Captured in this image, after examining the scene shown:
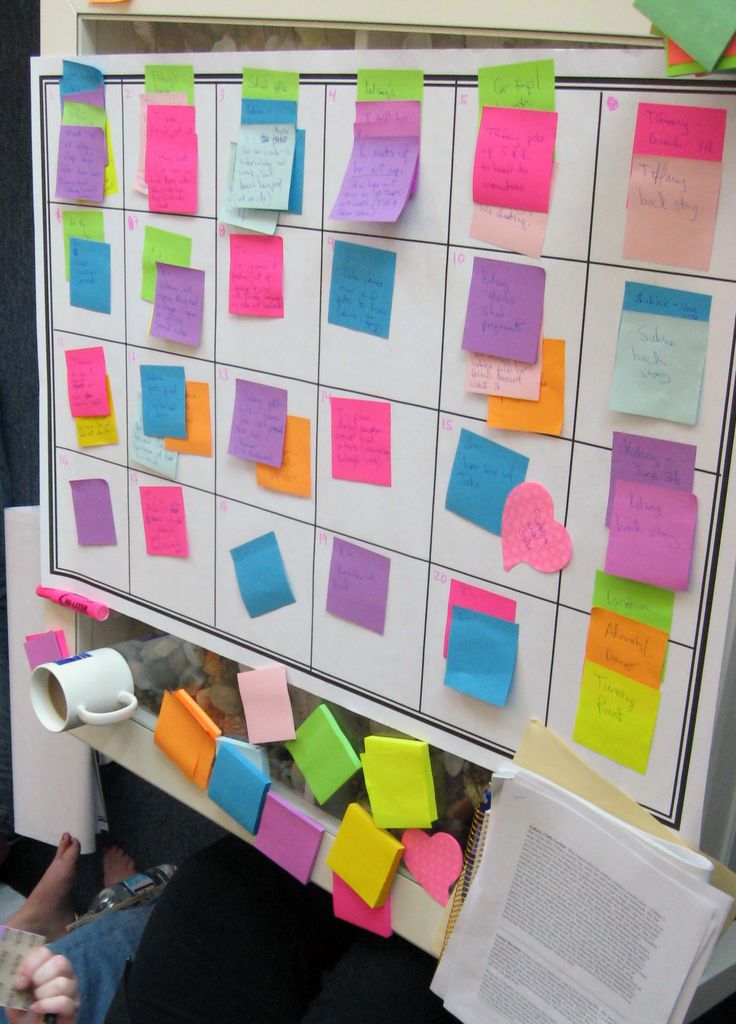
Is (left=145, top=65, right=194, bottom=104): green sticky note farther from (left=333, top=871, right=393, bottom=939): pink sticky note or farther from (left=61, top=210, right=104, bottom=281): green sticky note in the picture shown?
(left=333, top=871, right=393, bottom=939): pink sticky note

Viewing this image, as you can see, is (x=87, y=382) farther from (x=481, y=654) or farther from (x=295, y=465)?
(x=481, y=654)

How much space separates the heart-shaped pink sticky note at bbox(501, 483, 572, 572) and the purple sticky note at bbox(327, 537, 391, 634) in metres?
0.13

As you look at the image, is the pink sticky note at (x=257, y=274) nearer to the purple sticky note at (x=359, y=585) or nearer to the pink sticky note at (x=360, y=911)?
the purple sticky note at (x=359, y=585)

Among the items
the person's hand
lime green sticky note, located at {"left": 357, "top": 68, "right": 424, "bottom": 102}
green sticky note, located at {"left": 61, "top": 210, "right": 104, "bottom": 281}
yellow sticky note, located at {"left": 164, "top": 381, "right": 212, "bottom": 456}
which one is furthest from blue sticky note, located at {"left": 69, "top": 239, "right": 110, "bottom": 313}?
the person's hand

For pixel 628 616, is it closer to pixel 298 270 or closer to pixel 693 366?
pixel 693 366

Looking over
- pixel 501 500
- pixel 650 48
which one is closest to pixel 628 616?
pixel 501 500

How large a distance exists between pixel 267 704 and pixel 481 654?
28cm

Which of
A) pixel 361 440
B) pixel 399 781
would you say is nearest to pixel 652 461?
pixel 361 440

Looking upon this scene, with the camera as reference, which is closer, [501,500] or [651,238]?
[651,238]

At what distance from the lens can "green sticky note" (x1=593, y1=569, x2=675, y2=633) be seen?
2.32 feet

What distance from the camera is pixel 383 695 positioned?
2.96 feet

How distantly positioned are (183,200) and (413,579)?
440 millimetres

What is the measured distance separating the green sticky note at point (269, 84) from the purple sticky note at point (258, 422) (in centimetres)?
26

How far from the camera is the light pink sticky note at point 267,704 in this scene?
98 cm
